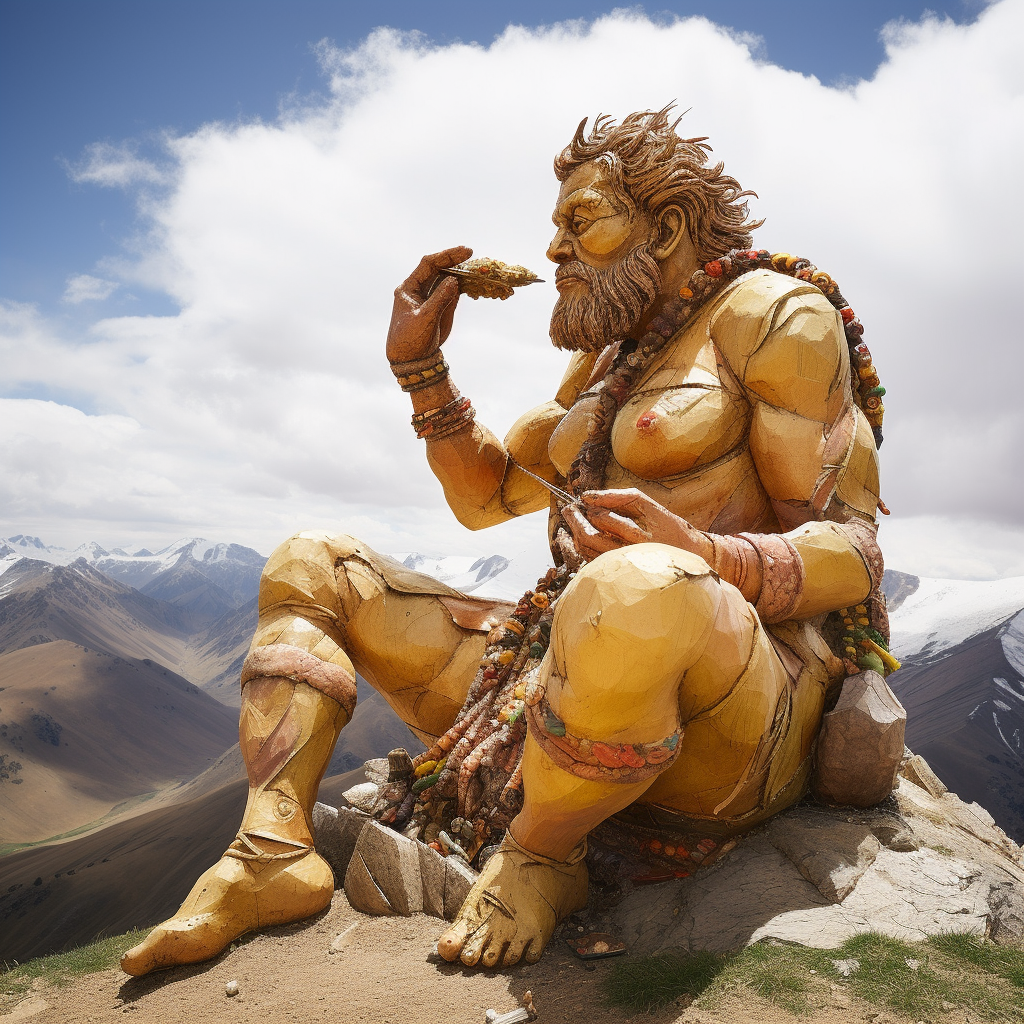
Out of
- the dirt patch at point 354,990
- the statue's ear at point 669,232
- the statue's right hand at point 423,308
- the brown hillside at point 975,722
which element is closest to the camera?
the dirt patch at point 354,990

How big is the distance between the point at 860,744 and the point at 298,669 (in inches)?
87.2

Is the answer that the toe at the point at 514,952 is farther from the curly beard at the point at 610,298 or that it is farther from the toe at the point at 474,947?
the curly beard at the point at 610,298

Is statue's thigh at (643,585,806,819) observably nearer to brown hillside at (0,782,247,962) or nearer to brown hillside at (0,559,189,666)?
brown hillside at (0,782,247,962)

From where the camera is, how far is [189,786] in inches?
1751

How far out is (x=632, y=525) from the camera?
8.77 ft

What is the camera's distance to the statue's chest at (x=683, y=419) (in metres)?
3.24

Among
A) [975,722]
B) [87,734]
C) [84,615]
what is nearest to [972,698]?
[975,722]

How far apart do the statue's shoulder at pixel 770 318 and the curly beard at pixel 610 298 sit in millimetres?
389

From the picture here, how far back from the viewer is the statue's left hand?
8.81 ft

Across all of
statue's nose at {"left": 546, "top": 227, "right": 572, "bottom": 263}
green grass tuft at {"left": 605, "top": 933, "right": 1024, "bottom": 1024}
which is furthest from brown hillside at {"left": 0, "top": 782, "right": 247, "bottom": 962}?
green grass tuft at {"left": 605, "top": 933, "right": 1024, "bottom": 1024}

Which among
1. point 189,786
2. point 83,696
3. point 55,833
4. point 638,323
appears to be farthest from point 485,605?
point 83,696

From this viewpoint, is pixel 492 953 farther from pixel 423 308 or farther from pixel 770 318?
pixel 423 308

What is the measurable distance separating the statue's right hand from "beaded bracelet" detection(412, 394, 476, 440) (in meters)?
0.32

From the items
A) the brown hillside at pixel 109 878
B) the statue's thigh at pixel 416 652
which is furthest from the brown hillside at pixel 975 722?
the statue's thigh at pixel 416 652
